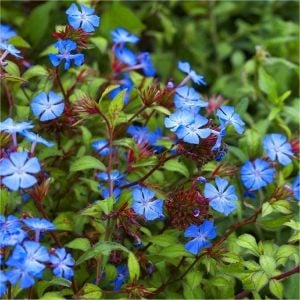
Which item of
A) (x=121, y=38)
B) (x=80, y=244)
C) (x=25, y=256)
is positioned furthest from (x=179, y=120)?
(x=121, y=38)

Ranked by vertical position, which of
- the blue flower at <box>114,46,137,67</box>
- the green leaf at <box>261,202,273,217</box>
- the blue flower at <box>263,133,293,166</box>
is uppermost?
the blue flower at <box>114,46,137,67</box>

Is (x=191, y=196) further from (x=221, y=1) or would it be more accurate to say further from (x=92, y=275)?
(x=221, y=1)

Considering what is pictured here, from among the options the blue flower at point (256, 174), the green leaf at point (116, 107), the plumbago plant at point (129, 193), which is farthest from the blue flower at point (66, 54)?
the blue flower at point (256, 174)

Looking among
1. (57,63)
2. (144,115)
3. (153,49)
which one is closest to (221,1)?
(153,49)

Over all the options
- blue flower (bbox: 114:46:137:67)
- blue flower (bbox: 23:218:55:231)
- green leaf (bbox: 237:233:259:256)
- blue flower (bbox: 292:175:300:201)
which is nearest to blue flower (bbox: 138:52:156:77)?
blue flower (bbox: 114:46:137:67)

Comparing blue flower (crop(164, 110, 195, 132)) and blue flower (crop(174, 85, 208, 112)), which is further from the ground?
blue flower (crop(174, 85, 208, 112))

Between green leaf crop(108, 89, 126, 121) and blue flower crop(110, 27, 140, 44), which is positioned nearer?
green leaf crop(108, 89, 126, 121)

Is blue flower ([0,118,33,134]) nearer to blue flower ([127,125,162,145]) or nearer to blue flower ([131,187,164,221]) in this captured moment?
blue flower ([131,187,164,221])
